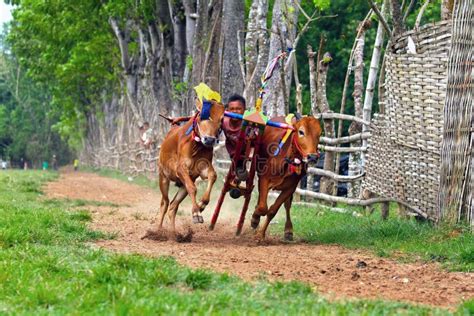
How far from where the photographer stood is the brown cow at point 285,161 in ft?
36.6

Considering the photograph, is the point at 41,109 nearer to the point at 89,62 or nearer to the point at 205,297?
the point at 89,62

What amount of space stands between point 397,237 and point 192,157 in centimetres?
300

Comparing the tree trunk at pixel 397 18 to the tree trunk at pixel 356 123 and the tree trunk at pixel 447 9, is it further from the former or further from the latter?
the tree trunk at pixel 356 123

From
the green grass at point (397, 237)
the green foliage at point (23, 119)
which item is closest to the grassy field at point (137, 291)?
the green grass at point (397, 237)

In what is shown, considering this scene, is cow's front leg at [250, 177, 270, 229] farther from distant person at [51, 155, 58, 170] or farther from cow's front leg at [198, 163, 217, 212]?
distant person at [51, 155, 58, 170]

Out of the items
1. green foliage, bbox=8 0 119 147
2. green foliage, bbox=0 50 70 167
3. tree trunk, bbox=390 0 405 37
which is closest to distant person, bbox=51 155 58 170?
green foliage, bbox=0 50 70 167

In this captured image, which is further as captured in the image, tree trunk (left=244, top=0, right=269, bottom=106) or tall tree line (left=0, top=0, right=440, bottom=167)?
tall tree line (left=0, top=0, right=440, bottom=167)

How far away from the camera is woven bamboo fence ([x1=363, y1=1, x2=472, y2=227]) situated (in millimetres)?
11227

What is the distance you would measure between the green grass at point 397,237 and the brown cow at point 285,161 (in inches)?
31.2

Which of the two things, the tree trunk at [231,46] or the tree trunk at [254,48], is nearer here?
the tree trunk at [254,48]

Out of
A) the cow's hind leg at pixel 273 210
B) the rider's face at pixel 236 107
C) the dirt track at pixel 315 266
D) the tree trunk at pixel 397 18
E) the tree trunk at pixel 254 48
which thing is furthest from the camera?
the tree trunk at pixel 254 48

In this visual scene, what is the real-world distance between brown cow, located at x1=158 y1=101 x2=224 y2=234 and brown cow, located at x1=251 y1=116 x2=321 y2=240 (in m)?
0.71

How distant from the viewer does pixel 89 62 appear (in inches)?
1588

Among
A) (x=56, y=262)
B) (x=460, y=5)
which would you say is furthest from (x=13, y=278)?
→ (x=460, y=5)
